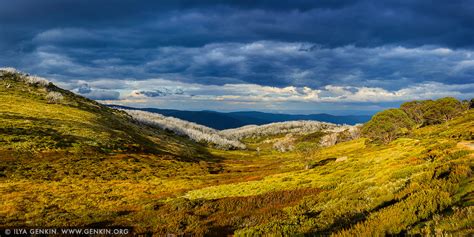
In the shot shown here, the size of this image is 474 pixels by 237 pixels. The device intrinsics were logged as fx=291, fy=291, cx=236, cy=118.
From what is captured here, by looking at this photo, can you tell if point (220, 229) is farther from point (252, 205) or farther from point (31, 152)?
point (31, 152)

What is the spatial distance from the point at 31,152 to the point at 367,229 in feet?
298

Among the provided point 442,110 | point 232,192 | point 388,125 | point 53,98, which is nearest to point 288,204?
point 232,192

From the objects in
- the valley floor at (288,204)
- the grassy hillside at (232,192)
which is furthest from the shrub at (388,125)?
the valley floor at (288,204)

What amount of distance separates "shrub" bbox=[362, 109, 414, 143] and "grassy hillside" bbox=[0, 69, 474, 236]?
59.8m

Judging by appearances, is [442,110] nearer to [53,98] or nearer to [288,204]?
[288,204]

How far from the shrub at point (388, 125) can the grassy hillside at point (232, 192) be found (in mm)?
59801

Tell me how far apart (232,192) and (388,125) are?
122 metres

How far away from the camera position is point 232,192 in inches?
1560

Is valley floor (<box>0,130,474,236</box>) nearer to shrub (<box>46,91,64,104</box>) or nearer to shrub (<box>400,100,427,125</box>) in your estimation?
shrub (<box>46,91,64,104</box>)

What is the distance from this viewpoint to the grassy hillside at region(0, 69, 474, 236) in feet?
44.9

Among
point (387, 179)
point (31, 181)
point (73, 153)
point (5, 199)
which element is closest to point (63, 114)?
point (73, 153)

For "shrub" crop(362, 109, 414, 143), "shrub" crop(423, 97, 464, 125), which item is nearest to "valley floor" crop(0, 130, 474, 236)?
"shrub" crop(362, 109, 414, 143)

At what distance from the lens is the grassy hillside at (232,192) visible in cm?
1369

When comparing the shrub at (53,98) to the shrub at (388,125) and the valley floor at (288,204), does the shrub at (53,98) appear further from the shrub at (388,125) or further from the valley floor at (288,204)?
the shrub at (388,125)
